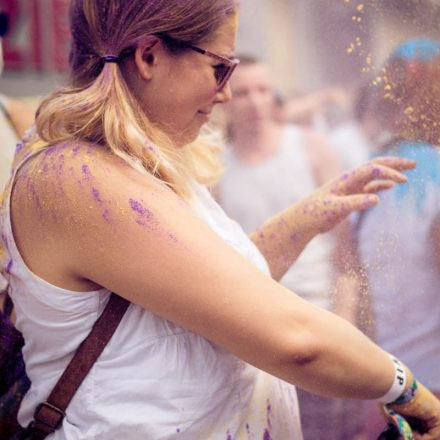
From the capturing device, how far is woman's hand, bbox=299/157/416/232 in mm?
1206

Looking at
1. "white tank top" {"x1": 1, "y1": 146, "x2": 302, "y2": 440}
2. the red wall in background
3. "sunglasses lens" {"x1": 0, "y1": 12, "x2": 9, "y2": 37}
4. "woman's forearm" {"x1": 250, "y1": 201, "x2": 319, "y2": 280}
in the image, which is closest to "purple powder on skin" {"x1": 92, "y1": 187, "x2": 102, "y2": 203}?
"white tank top" {"x1": 1, "y1": 146, "x2": 302, "y2": 440}

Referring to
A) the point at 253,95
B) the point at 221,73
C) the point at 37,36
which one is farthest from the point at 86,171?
the point at 37,36

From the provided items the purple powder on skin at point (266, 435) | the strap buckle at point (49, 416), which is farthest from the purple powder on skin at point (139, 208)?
the purple powder on skin at point (266, 435)

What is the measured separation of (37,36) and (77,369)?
451 centimetres

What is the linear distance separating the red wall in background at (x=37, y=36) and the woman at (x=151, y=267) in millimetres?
4049

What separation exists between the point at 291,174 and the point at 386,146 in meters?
1.04

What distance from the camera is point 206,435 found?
99 cm

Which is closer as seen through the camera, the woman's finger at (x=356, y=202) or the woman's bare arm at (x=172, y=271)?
the woman's bare arm at (x=172, y=271)

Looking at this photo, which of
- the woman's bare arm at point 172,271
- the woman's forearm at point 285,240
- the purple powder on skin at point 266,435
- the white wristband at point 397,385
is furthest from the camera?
the woman's forearm at point 285,240

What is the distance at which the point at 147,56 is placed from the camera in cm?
98

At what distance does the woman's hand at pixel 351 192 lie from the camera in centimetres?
121

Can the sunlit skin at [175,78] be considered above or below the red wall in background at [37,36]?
above

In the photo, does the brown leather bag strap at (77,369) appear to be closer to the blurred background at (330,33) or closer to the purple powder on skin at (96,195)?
the purple powder on skin at (96,195)

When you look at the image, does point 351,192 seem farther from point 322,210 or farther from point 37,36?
point 37,36
